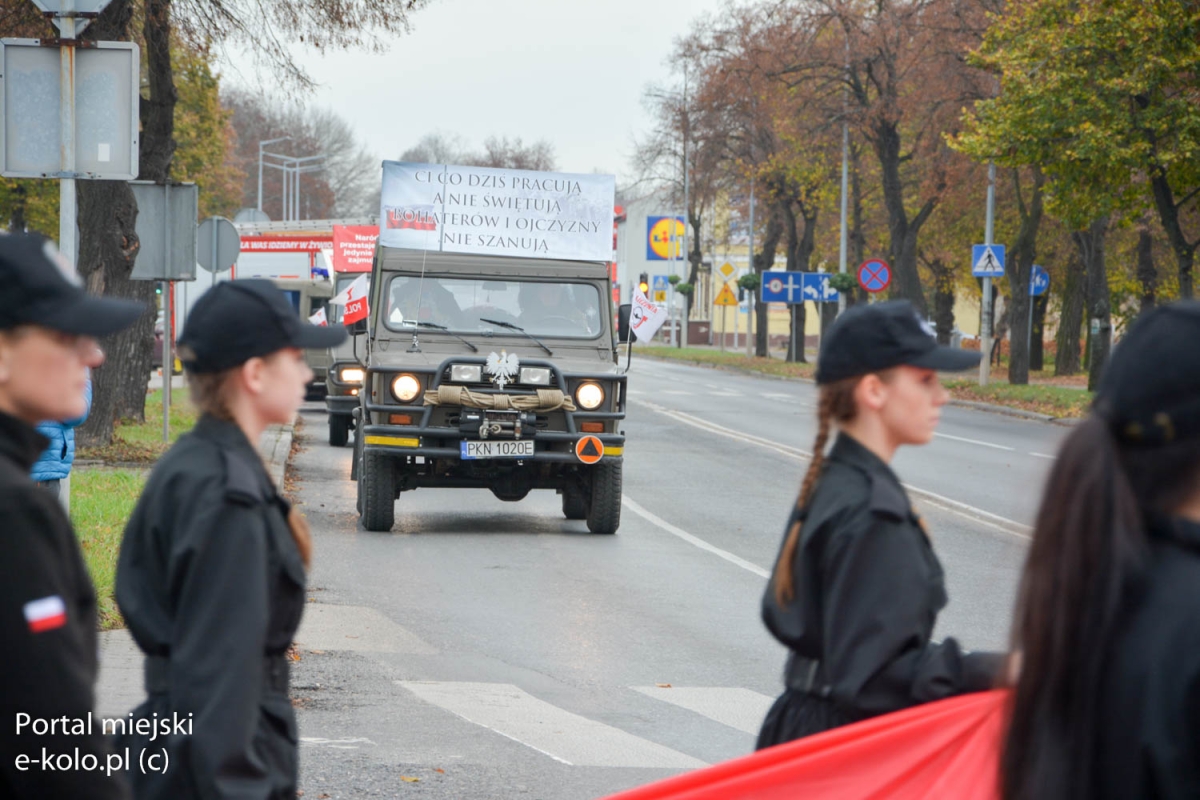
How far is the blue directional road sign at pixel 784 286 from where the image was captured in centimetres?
4762

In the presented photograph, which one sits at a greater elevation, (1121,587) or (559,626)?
(1121,587)

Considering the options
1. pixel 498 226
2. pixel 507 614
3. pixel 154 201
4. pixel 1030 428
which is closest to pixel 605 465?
pixel 498 226

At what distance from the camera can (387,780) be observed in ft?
19.5

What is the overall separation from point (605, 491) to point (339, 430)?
9499mm

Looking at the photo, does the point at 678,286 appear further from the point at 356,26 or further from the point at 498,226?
the point at 498,226

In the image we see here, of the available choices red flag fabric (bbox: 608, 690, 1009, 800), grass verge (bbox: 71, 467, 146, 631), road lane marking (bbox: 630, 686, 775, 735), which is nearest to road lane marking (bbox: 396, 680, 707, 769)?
road lane marking (bbox: 630, 686, 775, 735)

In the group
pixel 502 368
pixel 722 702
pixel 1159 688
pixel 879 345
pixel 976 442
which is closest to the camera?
pixel 1159 688

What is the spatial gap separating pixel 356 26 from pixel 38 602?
60.3 ft

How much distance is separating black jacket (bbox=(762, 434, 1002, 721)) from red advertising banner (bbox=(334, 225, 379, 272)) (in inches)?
897

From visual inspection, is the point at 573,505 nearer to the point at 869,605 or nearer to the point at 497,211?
the point at 497,211

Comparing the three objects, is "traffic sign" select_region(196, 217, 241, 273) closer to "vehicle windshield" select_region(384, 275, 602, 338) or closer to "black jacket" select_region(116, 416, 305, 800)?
"vehicle windshield" select_region(384, 275, 602, 338)

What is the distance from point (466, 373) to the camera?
504 inches

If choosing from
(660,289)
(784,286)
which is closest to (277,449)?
(784,286)

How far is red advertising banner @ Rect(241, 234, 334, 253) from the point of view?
35.1 metres
